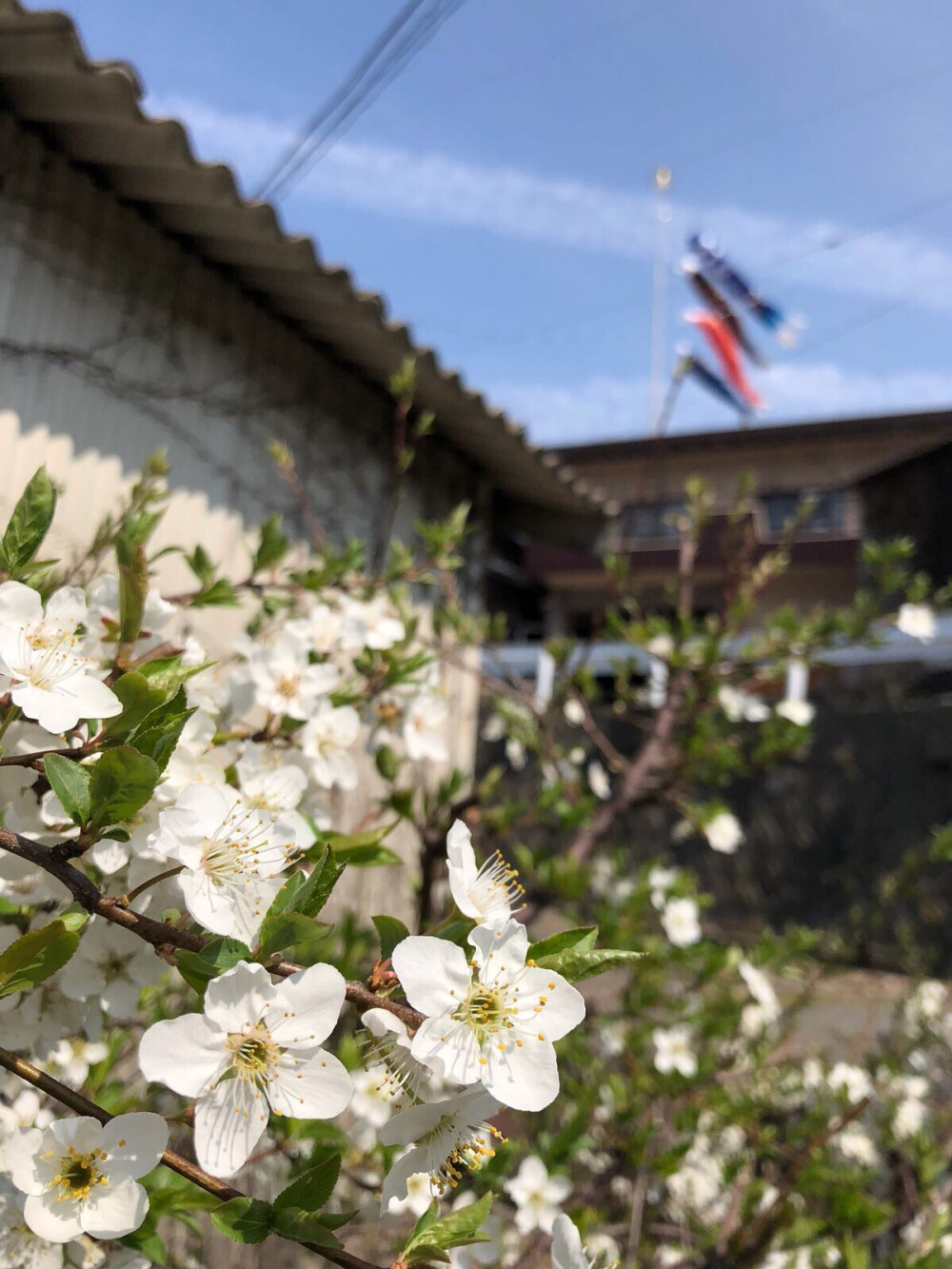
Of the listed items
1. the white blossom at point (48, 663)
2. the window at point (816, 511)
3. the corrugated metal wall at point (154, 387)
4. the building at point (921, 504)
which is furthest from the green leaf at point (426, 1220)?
the window at point (816, 511)

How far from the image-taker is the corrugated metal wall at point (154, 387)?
215 centimetres

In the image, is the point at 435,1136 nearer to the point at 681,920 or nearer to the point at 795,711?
the point at 681,920

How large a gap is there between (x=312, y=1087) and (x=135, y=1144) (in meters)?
0.16

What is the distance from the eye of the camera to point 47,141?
215 centimetres

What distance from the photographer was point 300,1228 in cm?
74

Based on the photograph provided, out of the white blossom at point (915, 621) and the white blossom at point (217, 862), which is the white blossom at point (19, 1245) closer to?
→ the white blossom at point (217, 862)

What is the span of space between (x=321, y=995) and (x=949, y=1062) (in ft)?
11.8

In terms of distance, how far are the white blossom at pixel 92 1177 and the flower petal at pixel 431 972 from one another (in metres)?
0.25

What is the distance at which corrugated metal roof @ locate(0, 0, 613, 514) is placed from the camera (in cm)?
179

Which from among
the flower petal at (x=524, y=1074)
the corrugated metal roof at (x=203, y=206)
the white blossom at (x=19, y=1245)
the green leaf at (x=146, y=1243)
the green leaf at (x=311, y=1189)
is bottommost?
the green leaf at (x=146, y=1243)

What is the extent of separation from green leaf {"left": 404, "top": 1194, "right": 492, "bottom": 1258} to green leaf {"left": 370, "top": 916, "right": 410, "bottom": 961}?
9.0 inches

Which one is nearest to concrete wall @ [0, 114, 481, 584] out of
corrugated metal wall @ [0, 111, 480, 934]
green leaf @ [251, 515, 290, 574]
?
corrugated metal wall @ [0, 111, 480, 934]

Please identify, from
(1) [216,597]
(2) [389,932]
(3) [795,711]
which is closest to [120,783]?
(2) [389,932]

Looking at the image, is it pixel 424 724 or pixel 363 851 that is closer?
pixel 363 851
